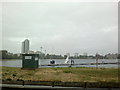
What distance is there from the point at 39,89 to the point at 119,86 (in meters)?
4.40

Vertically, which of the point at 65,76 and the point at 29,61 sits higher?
the point at 29,61

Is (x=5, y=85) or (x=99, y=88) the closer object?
(x=99, y=88)

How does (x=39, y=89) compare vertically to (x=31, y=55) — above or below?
below

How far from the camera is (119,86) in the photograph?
1036cm

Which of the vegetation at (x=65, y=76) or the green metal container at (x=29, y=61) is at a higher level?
the green metal container at (x=29, y=61)

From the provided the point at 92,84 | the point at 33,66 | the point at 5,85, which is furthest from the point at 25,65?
the point at 92,84

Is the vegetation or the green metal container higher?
the green metal container

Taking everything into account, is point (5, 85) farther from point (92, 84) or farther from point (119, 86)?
point (119, 86)

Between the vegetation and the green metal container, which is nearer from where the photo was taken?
the vegetation

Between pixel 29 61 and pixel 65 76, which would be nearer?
pixel 65 76

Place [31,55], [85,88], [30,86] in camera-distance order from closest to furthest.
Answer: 1. [85,88]
2. [30,86]
3. [31,55]

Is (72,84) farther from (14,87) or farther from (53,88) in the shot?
(14,87)

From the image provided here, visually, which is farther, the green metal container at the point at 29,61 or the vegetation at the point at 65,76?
the green metal container at the point at 29,61

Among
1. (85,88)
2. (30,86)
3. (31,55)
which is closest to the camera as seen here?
(85,88)
